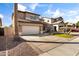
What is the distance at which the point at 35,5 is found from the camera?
14.3 ft

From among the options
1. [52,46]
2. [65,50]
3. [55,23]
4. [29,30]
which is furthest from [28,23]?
[65,50]

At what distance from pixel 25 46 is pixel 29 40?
0.13 m

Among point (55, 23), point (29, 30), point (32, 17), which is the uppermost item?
point (32, 17)

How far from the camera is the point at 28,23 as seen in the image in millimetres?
4430

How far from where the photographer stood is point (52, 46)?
4461 millimetres

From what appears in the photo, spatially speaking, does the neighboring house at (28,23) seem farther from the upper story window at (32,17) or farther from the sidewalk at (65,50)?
the sidewalk at (65,50)

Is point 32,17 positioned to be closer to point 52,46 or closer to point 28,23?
point 28,23

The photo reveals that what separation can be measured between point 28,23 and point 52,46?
0.62 metres

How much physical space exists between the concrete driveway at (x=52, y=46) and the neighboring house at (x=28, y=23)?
0.11 m

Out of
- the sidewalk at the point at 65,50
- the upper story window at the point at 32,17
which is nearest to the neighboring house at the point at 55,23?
the upper story window at the point at 32,17

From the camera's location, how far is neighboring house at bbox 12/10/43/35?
14.5 ft

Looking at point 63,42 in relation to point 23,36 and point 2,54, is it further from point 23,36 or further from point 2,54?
point 2,54

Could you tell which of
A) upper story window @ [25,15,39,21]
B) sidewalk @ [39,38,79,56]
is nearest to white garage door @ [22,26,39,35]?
upper story window @ [25,15,39,21]

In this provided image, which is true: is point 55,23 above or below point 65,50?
above
